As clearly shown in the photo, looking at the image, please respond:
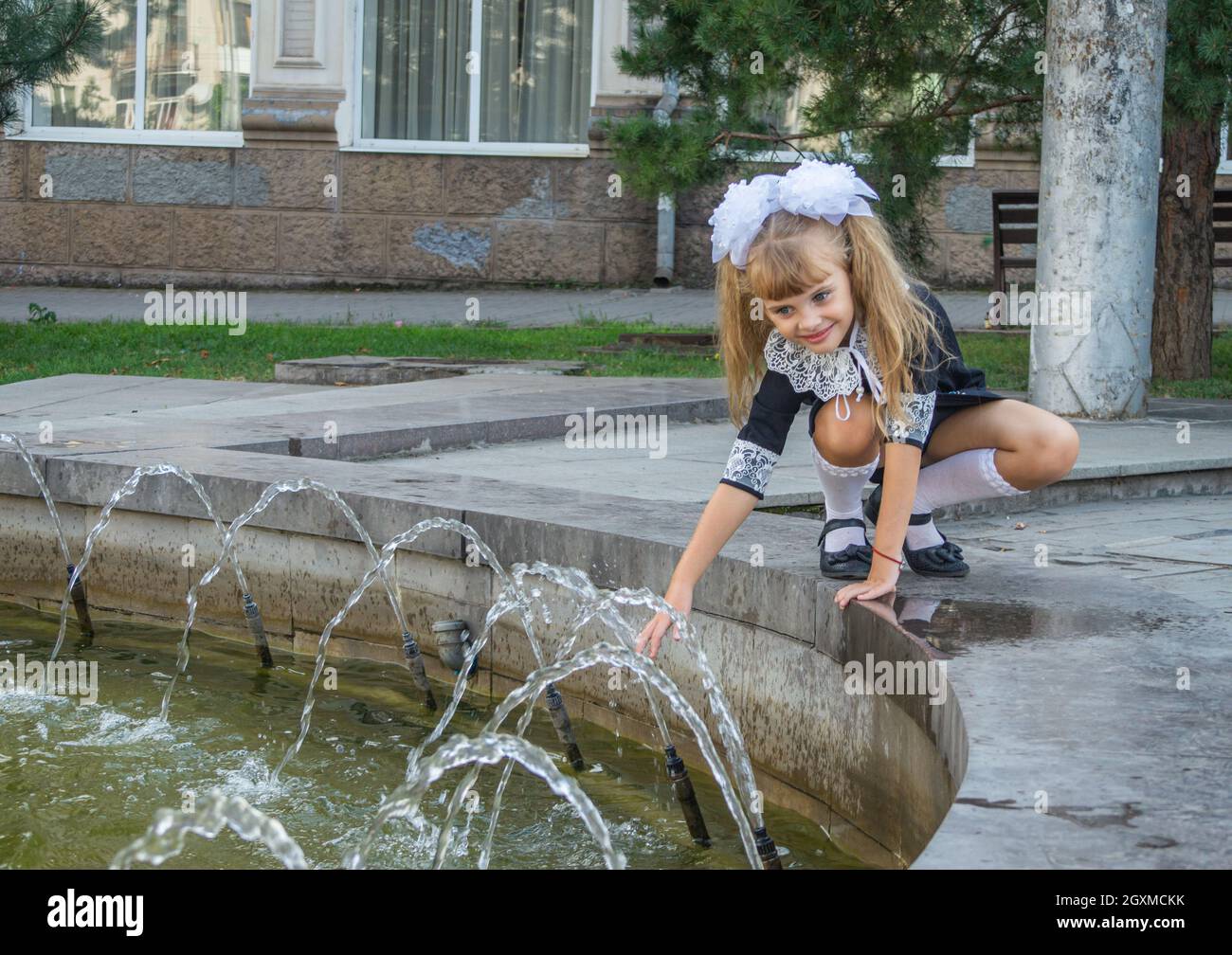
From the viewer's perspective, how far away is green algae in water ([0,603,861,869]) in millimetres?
3193

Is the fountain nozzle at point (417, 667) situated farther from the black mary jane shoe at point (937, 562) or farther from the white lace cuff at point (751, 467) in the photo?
the black mary jane shoe at point (937, 562)

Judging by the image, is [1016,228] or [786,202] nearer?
[786,202]

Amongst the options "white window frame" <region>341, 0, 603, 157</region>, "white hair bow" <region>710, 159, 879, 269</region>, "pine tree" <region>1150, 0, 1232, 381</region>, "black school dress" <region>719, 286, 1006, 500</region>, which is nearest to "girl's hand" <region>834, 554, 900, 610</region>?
"black school dress" <region>719, 286, 1006, 500</region>

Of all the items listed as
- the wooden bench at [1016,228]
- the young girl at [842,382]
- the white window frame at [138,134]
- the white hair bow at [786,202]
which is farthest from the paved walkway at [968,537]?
the white window frame at [138,134]

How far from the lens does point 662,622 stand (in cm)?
311

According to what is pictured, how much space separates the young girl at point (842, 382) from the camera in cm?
322

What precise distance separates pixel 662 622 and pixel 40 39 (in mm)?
8085

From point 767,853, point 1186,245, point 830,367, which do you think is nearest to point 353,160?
point 1186,245

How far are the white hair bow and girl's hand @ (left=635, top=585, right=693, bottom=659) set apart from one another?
0.66 metres

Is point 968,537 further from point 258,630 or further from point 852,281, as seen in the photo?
point 258,630
